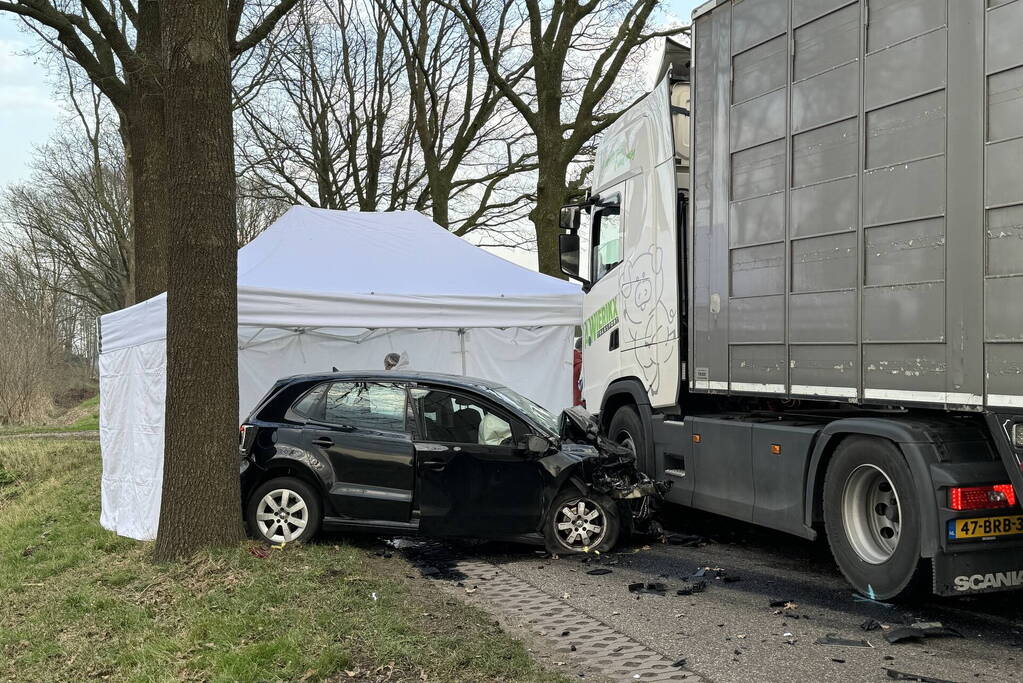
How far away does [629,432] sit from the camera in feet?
29.5

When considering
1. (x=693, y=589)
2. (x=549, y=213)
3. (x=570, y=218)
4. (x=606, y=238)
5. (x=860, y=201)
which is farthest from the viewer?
(x=549, y=213)

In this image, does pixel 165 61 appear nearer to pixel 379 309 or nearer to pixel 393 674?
pixel 379 309

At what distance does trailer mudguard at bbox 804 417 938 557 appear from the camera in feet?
16.7

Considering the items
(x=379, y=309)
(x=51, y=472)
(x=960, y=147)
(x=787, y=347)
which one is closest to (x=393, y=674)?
(x=787, y=347)

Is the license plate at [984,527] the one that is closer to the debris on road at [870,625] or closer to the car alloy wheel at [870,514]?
the car alloy wheel at [870,514]

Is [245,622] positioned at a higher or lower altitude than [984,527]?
lower

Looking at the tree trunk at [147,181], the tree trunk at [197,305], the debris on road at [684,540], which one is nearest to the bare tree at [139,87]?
the tree trunk at [147,181]

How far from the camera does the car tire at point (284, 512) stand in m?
7.89

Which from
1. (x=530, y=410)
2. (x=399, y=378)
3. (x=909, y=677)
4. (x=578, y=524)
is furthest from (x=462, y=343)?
(x=909, y=677)

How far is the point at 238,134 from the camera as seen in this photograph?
31828mm

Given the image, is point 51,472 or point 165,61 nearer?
point 165,61

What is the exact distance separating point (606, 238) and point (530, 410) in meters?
2.23

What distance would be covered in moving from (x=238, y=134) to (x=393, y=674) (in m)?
29.7

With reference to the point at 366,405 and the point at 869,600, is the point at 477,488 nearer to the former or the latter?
the point at 366,405
